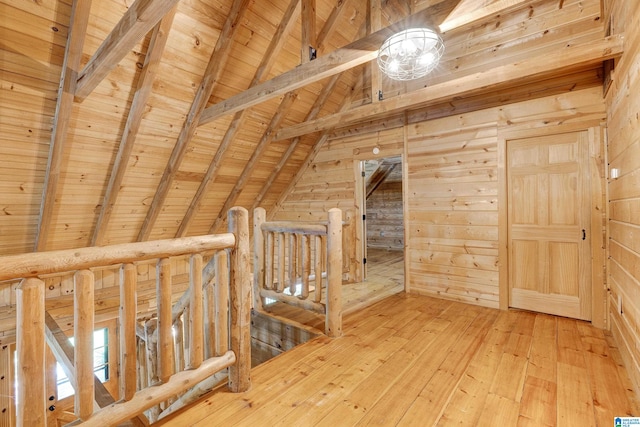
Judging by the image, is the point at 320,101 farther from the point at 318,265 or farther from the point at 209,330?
the point at 209,330

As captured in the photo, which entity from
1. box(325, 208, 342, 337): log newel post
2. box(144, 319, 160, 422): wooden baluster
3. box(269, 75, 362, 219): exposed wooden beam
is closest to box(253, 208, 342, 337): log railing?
box(325, 208, 342, 337): log newel post

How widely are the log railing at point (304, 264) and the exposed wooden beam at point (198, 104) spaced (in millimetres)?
1385

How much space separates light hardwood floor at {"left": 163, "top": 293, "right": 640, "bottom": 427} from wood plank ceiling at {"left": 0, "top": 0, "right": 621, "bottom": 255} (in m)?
2.31

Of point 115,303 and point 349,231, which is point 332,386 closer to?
point 349,231

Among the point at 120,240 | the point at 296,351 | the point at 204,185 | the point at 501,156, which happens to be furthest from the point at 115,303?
the point at 501,156

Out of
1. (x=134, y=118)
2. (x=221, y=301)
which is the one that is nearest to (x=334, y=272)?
(x=221, y=301)

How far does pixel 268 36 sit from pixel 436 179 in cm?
266

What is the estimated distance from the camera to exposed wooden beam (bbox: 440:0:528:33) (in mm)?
1919

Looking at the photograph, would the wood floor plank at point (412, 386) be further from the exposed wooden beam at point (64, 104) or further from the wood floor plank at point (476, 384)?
the exposed wooden beam at point (64, 104)

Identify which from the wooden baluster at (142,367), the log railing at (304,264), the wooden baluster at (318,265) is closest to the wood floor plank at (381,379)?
the log railing at (304,264)

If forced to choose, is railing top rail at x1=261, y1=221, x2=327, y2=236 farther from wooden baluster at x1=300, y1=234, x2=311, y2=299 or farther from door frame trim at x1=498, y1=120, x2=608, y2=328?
door frame trim at x1=498, y1=120, x2=608, y2=328

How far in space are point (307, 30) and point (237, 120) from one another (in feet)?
4.90

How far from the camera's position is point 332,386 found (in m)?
1.92

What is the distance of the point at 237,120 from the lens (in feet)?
12.7
